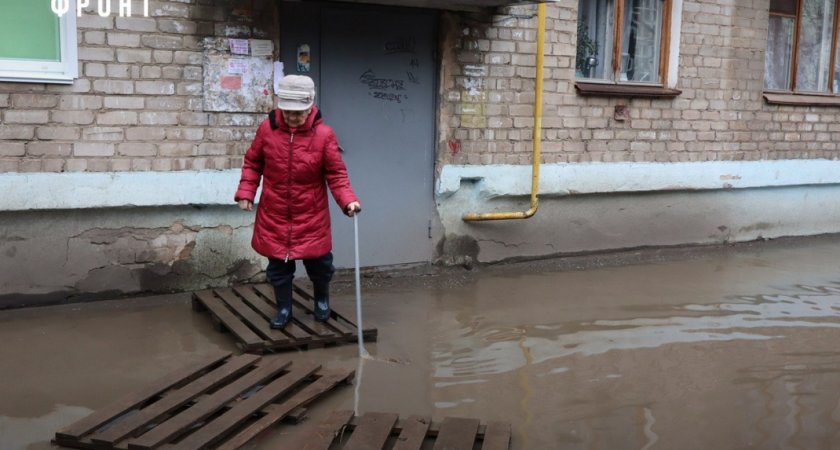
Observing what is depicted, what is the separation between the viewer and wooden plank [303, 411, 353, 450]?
12.2ft

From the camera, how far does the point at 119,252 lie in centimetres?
607

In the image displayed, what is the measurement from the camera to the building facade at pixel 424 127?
5.83 m

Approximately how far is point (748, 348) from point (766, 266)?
3.02 meters

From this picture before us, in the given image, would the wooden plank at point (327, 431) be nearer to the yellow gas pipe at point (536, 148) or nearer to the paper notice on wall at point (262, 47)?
the paper notice on wall at point (262, 47)

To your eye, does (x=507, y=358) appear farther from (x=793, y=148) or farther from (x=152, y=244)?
(x=793, y=148)

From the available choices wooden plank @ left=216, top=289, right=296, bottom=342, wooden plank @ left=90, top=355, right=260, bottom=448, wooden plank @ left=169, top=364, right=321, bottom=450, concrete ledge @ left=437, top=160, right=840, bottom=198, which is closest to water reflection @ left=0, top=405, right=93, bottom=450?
wooden plank @ left=90, top=355, right=260, bottom=448

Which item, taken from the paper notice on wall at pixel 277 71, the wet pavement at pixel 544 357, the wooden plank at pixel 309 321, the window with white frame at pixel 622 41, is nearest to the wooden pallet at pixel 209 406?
the wet pavement at pixel 544 357

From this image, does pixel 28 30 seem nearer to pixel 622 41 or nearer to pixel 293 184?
pixel 293 184

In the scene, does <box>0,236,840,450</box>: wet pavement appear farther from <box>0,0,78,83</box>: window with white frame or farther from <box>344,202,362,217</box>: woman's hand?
<box>0,0,78,83</box>: window with white frame

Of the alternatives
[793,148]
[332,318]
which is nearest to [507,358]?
[332,318]

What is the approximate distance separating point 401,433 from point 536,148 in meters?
4.23

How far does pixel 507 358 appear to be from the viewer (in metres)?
5.16

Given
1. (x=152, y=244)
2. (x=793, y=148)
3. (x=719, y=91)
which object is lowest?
(x=152, y=244)

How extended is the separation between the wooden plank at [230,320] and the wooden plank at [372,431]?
1.25m
